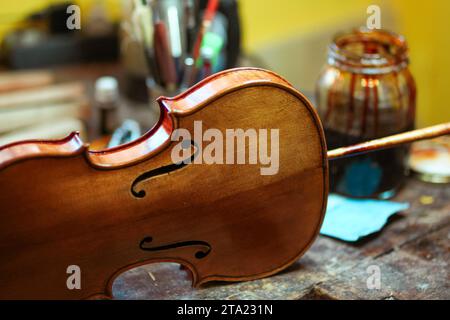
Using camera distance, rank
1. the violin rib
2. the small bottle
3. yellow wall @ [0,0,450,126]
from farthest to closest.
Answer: yellow wall @ [0,0,450,126], the small bottle, the violin rib

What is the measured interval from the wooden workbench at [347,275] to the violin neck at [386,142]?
178 mm

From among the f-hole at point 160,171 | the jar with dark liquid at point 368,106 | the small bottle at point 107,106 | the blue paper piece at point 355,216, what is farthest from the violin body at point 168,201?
the small bottle at point 107,106

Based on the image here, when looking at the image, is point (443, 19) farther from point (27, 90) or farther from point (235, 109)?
point (235, 109)

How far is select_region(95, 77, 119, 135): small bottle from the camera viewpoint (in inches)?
59.7

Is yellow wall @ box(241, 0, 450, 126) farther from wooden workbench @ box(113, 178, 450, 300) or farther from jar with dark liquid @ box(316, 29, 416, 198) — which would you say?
wooden workbench @ box(113, 178, 450, 300)

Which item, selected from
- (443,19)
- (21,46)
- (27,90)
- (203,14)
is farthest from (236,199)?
(443,19)

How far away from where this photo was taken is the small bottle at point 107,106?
59.7 inches

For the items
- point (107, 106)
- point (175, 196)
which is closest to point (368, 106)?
point (175, 196)

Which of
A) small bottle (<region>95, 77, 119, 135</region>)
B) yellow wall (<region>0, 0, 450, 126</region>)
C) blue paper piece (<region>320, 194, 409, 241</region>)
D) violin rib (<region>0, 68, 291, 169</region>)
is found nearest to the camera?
violin rib (<region>0, 68, 291, 169</region>)

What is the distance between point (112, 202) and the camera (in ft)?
2.96

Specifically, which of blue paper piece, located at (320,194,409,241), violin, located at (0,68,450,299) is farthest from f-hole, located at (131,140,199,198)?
A: blue paper piece, located at (320,194,409,241)

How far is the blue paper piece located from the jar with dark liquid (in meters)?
0.03

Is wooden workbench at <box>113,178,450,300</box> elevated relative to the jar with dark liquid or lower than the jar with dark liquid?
lower

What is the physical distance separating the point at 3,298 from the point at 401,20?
82.2 inches
